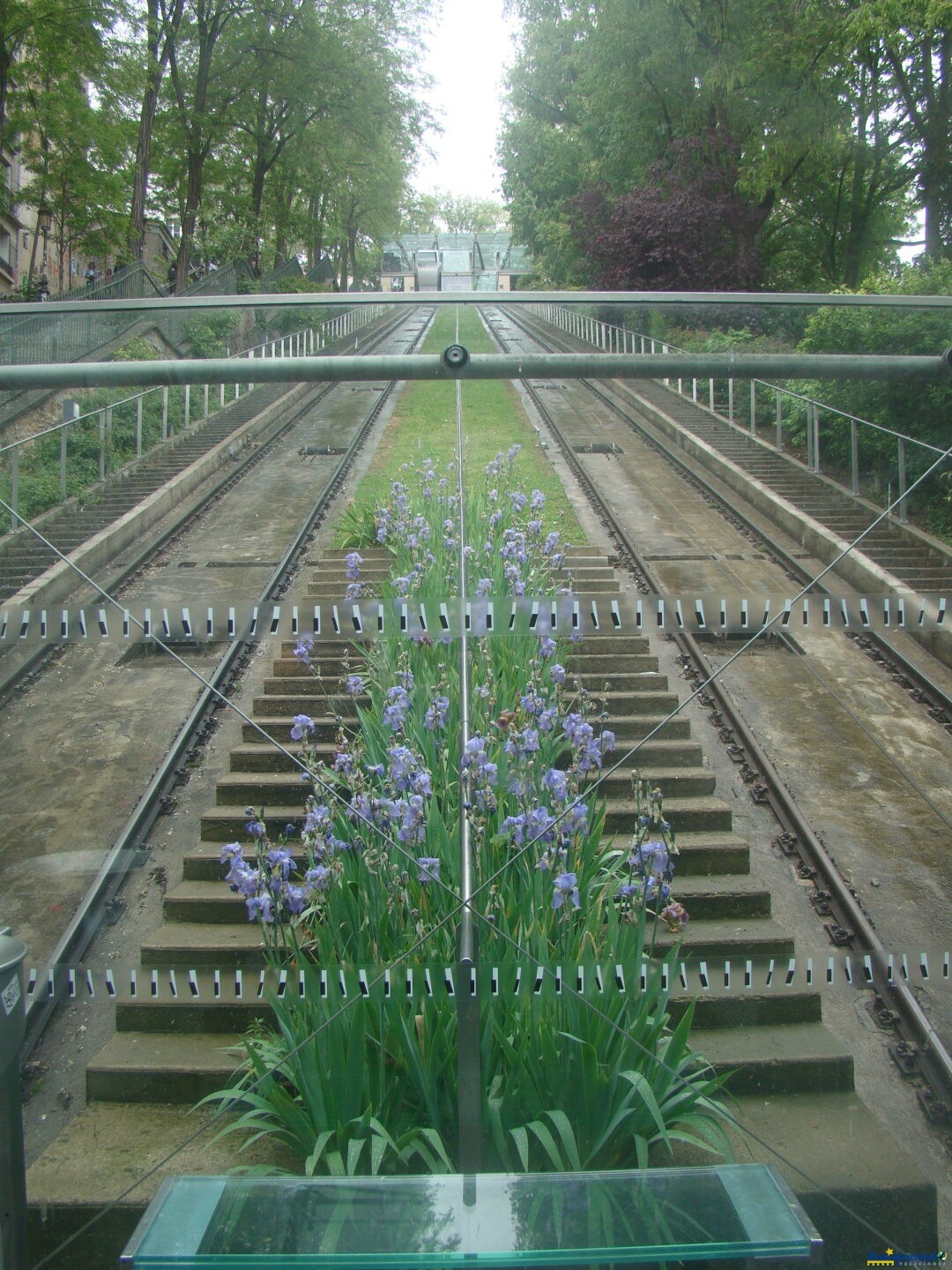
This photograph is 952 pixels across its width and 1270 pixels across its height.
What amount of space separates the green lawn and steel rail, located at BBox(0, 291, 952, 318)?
0.33 meters

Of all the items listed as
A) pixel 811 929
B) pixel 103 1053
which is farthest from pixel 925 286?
pixel 103 1053

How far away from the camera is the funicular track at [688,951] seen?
11.2 ft

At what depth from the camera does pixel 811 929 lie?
3930 millimetres

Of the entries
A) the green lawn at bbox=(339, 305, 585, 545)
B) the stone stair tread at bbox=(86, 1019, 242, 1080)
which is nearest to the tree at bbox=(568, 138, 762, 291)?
the green lawn at bbox=(339, 305, 585, 545)

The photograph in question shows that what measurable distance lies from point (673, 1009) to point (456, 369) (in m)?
2.14

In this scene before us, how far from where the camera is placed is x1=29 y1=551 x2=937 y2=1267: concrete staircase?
3100 mm

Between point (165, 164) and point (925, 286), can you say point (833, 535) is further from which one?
point (165, 164)

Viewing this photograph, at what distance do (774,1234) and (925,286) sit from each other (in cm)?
328

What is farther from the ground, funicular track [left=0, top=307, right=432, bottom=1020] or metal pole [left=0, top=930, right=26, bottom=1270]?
funicular track [left=0, top=307, right=432, bottom=1020]

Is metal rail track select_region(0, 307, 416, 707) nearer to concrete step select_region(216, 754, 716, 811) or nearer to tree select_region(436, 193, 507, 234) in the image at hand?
concrete step select_region(216, 754, 716, 811)

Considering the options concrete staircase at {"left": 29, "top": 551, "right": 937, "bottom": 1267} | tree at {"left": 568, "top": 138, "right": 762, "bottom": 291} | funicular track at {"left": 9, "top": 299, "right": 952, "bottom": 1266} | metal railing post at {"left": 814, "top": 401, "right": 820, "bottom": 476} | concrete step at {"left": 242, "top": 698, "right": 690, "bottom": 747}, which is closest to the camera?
concrete staircase at {"left": 29, "top": 551, "right": 937, "bottom": 1267}

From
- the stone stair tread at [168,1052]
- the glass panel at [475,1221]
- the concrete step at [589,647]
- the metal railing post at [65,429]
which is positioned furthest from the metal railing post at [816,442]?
the stone stair tread at [168,1052]

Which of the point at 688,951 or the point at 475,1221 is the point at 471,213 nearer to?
the point at 688,951

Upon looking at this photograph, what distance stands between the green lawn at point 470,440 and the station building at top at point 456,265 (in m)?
0.51
